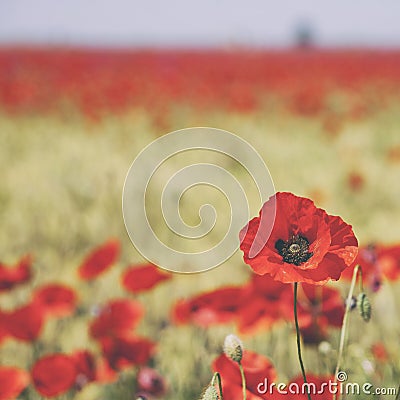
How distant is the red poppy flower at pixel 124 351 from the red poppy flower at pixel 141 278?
10cm

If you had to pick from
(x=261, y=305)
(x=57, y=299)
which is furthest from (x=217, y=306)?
(x=57, y=299)

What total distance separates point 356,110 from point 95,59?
11.1ft

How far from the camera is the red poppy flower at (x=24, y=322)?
0.76 m

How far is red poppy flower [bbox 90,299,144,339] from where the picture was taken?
757 mm

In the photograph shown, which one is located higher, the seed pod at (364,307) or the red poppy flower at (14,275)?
the red poppy flower at (14,275)

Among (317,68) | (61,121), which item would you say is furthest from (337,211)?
(317,68)

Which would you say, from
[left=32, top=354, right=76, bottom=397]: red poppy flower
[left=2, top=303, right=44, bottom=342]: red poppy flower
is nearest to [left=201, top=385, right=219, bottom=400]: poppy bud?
[left=32, top=354, right=76, bottom=397]: red poppy flower

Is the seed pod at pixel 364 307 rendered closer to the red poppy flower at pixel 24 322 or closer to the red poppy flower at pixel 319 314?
the red poppy flower at pixel 319 314

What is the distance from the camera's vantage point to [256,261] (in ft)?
1.41

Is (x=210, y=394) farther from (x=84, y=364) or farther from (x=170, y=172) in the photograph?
(x=170, y=172)

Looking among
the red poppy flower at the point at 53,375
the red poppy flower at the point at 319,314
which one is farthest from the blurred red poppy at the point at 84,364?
the red poppy flower at the point at 319,314

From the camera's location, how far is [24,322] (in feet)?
2.51

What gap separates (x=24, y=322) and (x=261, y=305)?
0.29 m

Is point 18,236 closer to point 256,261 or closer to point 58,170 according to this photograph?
point 58,170
